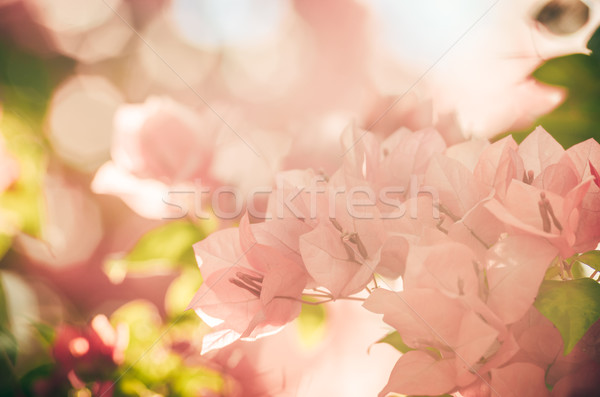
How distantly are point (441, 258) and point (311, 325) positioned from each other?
0.58 feet

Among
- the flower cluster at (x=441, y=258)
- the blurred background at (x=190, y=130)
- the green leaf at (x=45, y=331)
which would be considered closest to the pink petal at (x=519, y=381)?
the flower cluster at (x=441, y=258)

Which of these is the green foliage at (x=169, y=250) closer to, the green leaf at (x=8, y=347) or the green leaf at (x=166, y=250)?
the green leaf at (x=166, y=250)

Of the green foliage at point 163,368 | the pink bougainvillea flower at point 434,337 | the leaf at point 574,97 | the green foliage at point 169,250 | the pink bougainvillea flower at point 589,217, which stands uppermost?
the leaf at point 574,97

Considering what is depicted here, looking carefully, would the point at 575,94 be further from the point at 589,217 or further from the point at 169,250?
the point at 169,250

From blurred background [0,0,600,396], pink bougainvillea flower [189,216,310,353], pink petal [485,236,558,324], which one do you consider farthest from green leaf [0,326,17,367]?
pink petal [485,236,558,324]

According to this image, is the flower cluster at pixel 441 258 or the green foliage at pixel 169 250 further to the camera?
the green foliage at pixel 169 250

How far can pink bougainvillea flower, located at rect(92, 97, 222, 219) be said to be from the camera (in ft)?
1.01

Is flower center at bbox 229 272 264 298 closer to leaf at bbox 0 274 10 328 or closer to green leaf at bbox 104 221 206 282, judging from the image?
green leaf at bbox 104 221 206 282

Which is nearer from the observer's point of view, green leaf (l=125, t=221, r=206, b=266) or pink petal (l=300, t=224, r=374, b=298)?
pink petal (l=300, t=224, r=374, b=298)

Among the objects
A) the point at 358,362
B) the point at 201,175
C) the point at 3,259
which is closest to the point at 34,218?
the point at 3,259

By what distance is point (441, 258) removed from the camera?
150mm

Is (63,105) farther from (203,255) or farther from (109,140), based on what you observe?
(203,255)

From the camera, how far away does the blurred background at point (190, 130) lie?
11.4 inches

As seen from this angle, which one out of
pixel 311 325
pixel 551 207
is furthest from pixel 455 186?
pixel 311 325
